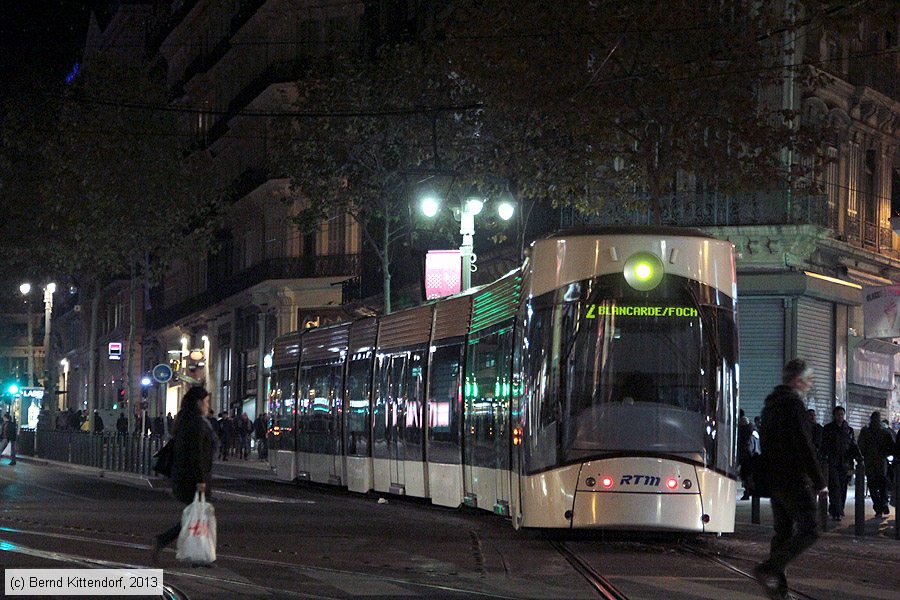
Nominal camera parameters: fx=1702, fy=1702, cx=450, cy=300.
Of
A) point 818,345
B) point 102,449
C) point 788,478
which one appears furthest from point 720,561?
point 102,449

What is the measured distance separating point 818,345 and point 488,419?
17.9m

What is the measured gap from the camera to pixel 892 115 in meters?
39.8

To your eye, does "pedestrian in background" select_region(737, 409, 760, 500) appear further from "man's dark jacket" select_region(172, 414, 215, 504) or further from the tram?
"man's dark jacket" select_region(172, 414, 215, 504)

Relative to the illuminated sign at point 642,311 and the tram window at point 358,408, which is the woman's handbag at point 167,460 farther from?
the tram window at point 358,408

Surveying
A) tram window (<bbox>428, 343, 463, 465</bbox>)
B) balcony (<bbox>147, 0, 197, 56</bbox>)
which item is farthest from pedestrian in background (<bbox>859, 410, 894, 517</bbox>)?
balcony (<bbox>147, 0, 197, 56</bbox>)

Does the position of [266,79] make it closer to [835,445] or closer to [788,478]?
[835,445]

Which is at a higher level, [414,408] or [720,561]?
[414,408]

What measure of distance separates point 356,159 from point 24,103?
64.8 feet

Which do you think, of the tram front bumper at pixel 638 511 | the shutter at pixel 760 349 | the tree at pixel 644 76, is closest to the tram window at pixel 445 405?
the tree at pixel 644 76

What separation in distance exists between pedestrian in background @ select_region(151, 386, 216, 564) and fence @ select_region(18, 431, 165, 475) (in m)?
24.8

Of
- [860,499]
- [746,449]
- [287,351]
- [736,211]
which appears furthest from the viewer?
[736,211]

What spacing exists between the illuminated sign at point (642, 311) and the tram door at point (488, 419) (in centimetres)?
221

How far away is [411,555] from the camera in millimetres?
16766

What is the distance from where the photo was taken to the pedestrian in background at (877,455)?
25016 millimetres
